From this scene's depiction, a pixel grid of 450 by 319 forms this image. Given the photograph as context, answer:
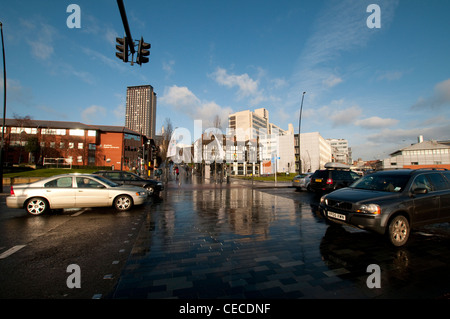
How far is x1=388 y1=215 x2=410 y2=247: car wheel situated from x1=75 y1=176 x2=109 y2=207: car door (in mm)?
9050

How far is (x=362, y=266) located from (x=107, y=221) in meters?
6.93

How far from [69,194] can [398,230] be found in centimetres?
1006

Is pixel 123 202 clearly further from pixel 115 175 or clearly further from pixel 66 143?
pixel 66 143

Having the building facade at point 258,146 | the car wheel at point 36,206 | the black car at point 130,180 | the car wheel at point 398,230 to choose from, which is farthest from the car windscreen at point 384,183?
the black car at point 130,180

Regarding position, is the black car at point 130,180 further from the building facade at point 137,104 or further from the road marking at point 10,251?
the building facade at point 137,104

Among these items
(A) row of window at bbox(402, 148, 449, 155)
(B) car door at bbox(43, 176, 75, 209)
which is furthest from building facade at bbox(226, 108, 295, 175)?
(A) row of window at bbox(402, 148, 449, 155)

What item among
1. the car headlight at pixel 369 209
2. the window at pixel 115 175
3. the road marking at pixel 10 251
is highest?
the window at pixel 115 175

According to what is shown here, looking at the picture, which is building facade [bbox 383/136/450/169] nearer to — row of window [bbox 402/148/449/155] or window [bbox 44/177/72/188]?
row of window [bbox 402/148/449/155]

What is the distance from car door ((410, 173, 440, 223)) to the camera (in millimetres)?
4691

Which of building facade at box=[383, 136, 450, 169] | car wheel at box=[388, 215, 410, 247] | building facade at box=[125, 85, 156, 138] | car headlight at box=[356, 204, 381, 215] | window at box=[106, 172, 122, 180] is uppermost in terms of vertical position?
building facade at box=[125, 85, 156, 138]

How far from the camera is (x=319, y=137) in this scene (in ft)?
256

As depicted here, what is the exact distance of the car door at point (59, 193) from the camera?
293 inches

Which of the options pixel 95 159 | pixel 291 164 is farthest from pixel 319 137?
pixel 95 159

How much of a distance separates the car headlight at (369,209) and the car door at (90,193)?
8469 mm
